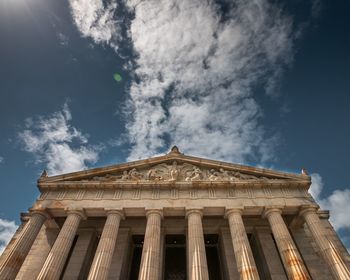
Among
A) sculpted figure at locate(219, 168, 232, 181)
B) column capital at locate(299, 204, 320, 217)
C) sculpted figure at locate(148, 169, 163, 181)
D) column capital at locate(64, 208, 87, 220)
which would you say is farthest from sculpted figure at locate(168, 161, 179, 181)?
column capital at locate(299, 204, 320, 217)

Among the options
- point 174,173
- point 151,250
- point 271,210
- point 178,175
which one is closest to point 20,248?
point 151,250

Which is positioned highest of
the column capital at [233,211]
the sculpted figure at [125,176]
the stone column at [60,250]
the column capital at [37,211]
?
the sculpted figure at [125,176]

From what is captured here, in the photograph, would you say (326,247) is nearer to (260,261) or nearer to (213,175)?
(260,261)

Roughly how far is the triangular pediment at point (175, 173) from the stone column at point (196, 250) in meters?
3.34

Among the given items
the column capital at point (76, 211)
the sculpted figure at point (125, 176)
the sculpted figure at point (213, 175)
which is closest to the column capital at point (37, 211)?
the column capital at point (76, 211)

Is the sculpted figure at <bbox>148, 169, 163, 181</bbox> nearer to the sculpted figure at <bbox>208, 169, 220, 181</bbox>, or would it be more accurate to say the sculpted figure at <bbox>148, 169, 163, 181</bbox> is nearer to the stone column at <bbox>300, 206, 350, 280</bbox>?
the sculpted figure at <bbox>208, 169, 220, 181</bbox>

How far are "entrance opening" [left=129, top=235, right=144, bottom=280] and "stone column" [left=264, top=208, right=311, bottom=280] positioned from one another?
11.8 meters

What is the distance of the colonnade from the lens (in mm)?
17734

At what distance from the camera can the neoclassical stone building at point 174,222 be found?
784 inches

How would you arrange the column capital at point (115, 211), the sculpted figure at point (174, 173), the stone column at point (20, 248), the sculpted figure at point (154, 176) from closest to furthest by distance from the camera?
the stone column at point (20, 248)
the column capital at point (115, 211)
the sculpted figure at point (174, 173)
the sculpted figure at point (154, 176)

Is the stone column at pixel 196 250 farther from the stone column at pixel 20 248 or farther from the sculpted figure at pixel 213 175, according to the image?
the stone column at pixel 20 248

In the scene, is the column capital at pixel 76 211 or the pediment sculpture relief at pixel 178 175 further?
the pediment sculpture relief at pixel 178 175

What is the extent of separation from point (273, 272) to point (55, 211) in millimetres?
18222

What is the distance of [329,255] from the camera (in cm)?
1864
